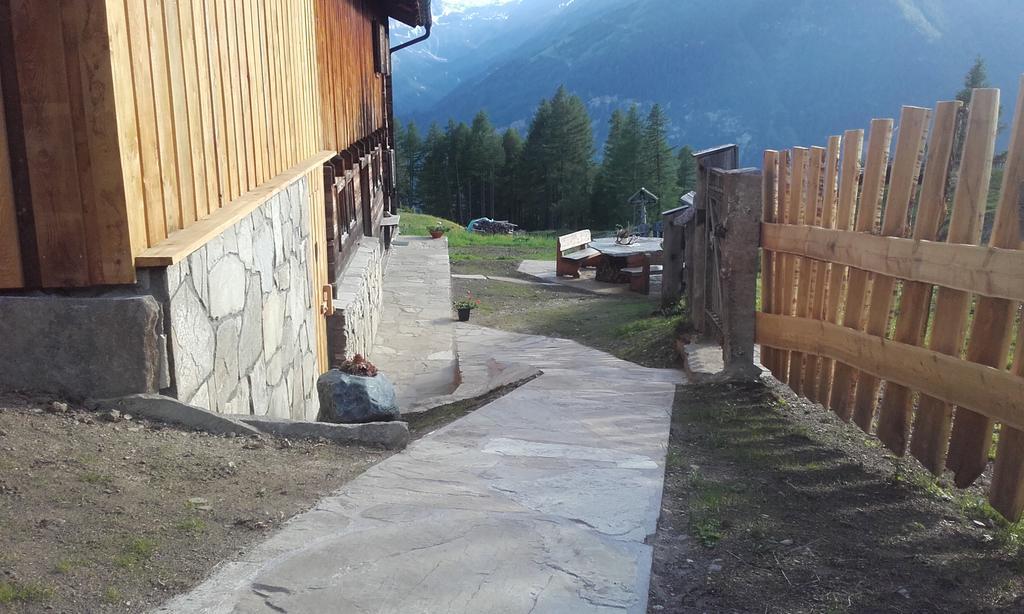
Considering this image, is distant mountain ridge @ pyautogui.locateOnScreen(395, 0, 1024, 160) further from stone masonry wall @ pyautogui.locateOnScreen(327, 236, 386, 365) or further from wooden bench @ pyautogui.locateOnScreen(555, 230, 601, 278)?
stone masonry wall @ pyautogui.locateOnScreen(327, 236, 386, 365)

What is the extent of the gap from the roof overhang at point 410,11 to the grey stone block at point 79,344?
12.8 m

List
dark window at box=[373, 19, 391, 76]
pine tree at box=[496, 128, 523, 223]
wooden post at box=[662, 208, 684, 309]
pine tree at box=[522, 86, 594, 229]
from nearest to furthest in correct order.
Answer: wooden post at box=[662, 208, 684, 309] < dark window at box=[373, 19, 391, 76] < pine tree at box=[522, 86, 594, 229] < pine tree at box=[496, 128, 523, 223]

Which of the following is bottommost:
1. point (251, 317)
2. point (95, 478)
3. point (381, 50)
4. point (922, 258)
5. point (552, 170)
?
point (95, 478)

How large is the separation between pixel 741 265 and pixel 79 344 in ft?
14.8

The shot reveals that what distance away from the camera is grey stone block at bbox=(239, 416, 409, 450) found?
396 centimetres

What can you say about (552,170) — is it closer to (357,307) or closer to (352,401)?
(357,307)

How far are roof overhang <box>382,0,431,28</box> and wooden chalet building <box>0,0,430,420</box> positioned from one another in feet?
33.0

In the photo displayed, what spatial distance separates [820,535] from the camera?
327 centimetres

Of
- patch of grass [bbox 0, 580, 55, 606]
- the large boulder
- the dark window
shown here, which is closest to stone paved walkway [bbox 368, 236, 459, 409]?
the large boulder

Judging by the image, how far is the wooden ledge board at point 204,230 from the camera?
316 centimetres

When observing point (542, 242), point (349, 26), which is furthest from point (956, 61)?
point (349, 26)

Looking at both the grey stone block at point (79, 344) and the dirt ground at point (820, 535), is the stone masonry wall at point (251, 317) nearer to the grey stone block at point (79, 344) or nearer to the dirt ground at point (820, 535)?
the grey stone block at point (79, 344)

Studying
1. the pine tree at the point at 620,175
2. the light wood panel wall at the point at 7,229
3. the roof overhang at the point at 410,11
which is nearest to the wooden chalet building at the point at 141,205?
the light wood panel wall at the point at 7,229

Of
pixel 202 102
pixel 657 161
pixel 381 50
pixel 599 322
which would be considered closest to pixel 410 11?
pixel 381 50
